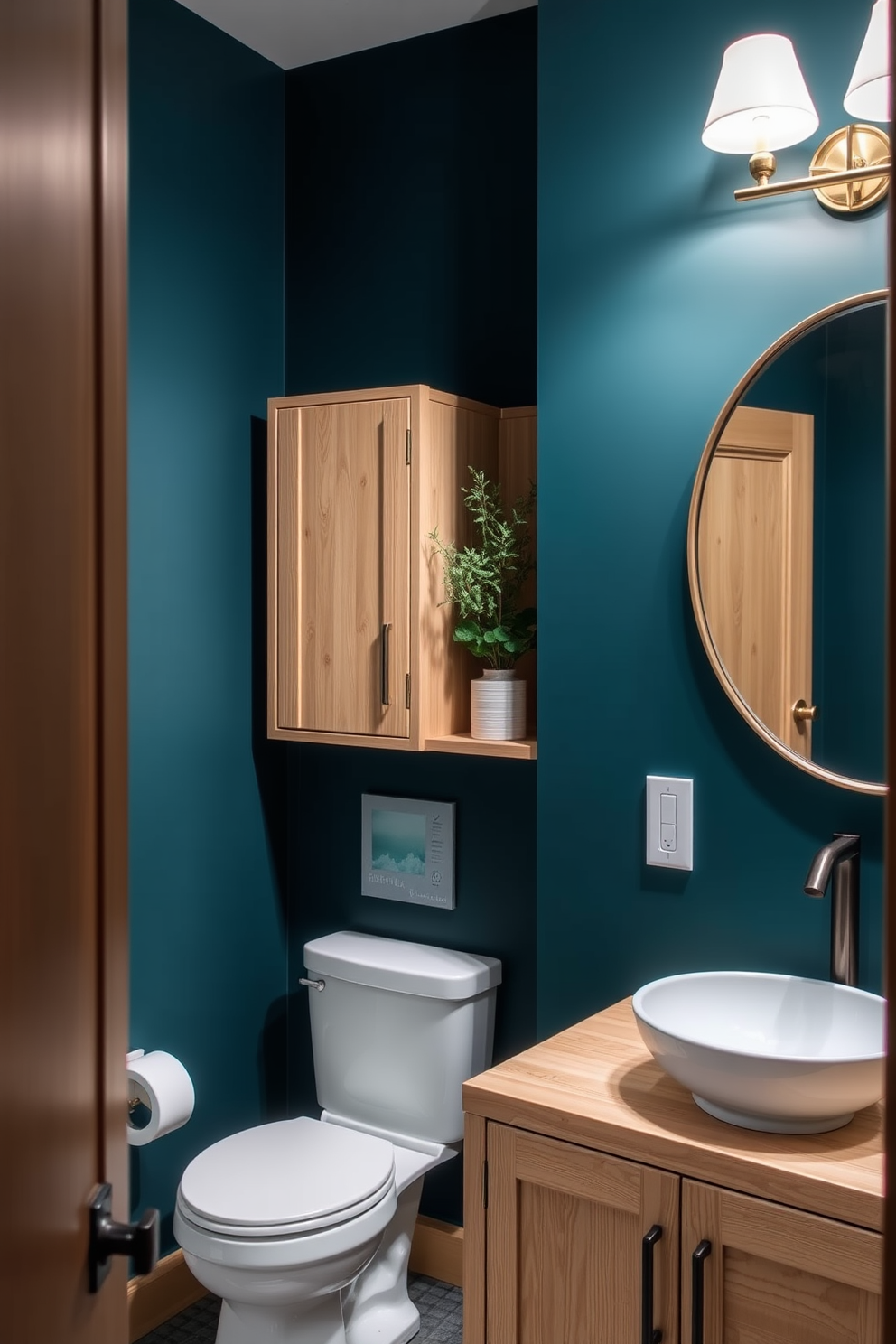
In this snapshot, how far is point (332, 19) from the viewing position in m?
2.53

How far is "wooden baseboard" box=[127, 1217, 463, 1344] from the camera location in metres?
2.35

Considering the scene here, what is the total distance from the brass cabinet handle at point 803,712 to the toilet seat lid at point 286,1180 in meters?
1.10

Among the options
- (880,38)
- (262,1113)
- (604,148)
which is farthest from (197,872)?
(880,38)

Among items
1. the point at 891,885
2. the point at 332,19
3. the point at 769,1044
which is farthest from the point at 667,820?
the point at 332,19

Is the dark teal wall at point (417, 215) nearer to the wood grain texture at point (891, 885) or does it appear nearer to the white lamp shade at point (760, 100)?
the white lamp shade at point (760, 100)

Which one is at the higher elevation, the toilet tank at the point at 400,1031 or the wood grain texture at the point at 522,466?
the wood grain texture at the point at 522,466

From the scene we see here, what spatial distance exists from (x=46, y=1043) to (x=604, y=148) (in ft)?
5.71

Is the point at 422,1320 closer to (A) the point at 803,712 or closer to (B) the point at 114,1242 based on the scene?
(A) the point at 803,712

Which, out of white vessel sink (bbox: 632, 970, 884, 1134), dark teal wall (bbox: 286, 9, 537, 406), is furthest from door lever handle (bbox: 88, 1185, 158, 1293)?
dark teal wall (bbox: 286, 9, 537, 406)

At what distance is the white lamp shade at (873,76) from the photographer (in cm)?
162

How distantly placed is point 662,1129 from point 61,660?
103 centimetres

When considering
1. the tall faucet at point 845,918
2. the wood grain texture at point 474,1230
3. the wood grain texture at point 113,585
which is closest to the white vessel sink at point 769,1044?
the tall faucet at point 845,918

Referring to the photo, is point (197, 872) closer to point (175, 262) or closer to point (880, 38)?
point (175, 262)

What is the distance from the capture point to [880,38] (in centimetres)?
162
